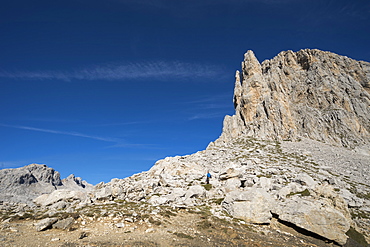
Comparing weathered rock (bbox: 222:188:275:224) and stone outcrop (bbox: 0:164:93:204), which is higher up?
stone outcrop (bbox: 0:164:93:204)

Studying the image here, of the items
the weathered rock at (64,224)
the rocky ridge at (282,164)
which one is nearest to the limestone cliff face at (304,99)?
the rocky ridge at (282,164)

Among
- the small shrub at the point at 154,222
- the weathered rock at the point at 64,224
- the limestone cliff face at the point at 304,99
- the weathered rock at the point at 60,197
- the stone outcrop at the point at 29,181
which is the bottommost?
the small shrub at the point at 154,222

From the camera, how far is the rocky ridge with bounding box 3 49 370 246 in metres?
23.3

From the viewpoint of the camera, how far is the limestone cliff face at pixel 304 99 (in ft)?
344

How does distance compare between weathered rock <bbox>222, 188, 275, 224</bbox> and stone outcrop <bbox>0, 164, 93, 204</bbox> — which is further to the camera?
stone outcrop <bbox>0, 164, 93, 204</bbox>

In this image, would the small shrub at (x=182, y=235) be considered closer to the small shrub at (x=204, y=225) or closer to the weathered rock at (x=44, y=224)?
the small shrub at (x=204, y=225)

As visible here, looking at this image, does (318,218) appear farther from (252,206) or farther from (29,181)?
(29,181)

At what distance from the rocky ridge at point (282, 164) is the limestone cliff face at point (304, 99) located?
533mm

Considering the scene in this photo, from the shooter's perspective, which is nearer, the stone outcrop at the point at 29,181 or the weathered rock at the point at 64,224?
the weathered rock at the point at 64,224

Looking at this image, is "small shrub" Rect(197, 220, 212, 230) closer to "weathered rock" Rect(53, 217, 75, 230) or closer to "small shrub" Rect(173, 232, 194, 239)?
"small shrub" Rect(173, 232, 194, 239)

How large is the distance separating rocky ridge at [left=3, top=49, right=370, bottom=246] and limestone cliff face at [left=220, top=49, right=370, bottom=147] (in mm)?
533

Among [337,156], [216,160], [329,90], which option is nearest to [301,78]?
[329,90]

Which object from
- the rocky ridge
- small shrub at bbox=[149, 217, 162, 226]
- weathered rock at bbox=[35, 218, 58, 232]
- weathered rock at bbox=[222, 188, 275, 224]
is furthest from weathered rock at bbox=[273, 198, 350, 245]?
weathered rock at bbox=[35, 218, 58, 232]

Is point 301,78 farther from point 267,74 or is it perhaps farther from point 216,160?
point 216,160
